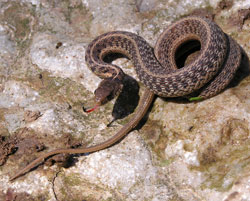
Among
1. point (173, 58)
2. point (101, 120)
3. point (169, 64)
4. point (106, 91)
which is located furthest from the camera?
point (173, 58)

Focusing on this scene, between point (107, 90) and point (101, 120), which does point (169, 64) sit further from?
point (101, 120)

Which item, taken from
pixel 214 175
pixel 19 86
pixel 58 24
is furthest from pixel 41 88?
pixel 214 175

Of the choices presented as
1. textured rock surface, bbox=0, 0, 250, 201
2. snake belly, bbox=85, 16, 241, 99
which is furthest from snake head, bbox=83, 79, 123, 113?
textured rock surface, bbox=0, 0, 250, 201

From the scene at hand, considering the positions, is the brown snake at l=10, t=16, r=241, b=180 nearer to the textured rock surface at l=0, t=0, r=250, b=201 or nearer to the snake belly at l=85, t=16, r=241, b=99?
the snake belly at l=85, t=16, r=241, b=99

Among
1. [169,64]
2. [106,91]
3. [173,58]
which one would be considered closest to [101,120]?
[106,91]

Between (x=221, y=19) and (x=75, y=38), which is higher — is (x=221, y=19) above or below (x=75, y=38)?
above

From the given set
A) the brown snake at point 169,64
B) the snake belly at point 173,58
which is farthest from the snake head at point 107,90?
the snake belly at point 173,58

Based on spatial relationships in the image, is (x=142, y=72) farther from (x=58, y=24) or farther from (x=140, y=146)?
(x=58, y=24)
